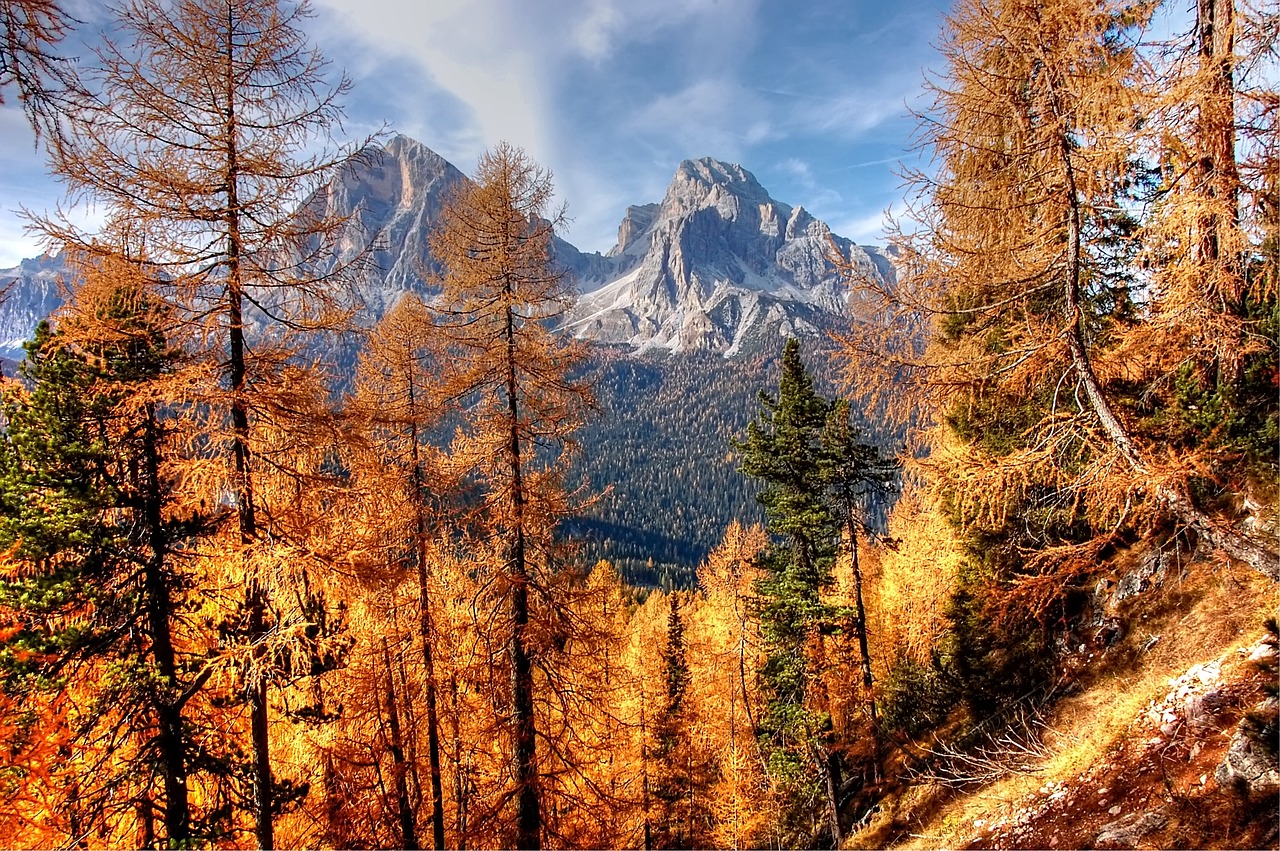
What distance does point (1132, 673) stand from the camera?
9.38 metres

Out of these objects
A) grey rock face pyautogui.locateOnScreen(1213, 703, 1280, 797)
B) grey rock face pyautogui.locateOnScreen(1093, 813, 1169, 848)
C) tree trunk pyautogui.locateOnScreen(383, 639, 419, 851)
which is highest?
grey rock face pyautogui.locateOnScreen(1213, 703, 1280, 797)

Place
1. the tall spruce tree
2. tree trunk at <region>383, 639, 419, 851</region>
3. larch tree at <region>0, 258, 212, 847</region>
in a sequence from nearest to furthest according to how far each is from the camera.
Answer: larch tree at <region>0, 258, 212, 847</region>, tree trunk at <region>383, 639, 419, 851</region>, the tall spruce tree

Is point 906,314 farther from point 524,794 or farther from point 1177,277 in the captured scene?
point 524,794

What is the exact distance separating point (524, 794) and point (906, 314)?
9.34 metres

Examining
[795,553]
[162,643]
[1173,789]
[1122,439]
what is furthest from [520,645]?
[1122,439]

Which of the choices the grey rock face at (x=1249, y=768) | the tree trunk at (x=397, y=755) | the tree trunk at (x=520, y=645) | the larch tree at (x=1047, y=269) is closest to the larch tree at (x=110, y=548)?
the tree trunk at (x=397, y=755)

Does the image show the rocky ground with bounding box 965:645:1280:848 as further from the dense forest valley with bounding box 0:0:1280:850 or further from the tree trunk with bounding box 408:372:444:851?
the tree trunk with bounding box 408:372:444:851

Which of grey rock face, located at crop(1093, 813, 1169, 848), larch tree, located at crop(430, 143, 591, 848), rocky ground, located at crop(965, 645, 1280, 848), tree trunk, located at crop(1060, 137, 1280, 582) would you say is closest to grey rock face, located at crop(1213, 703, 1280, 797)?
rocky ground, located at crop(965, 645, 1280, 848)

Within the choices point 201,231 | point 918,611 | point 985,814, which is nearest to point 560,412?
point 201,231

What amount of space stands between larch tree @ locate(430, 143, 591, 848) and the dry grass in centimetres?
715

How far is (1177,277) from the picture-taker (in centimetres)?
514

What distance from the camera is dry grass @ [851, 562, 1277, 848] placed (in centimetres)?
733

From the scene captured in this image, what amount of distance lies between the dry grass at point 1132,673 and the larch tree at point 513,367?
715 cm

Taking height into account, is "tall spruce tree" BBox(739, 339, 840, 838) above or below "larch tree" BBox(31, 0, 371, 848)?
below
